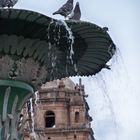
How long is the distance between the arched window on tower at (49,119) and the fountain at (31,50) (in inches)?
1502

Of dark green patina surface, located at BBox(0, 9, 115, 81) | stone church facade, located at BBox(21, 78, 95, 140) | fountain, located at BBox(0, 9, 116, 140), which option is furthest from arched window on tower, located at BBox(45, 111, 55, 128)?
fountain, located at BBox(0, 9, 116, 140)

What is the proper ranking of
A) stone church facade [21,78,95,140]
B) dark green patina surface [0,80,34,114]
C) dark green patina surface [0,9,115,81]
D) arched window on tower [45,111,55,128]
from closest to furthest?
dark green patina surface [0,9,115,81]
dark green patina surface [0,80,34,114]
stone church facade [21,78,95,140]
arched window on tower [45,111,55,128]

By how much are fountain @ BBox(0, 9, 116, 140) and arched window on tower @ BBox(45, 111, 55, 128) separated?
1502 inches

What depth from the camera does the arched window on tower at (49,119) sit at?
48.4m

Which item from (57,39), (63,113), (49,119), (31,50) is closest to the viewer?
(57,39)

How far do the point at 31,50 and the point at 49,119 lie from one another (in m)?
39.6

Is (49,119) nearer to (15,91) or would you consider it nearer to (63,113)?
(63,113)

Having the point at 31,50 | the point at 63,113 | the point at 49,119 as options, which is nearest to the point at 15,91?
the point at 31,50

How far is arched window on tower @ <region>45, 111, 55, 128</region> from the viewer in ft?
159

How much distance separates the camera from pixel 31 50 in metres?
9.73

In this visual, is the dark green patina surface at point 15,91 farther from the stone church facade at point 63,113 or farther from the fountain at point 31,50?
the stone church facade at point 63,113

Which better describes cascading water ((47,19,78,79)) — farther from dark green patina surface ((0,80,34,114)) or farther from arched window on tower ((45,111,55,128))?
arched window on tower ((45,111,55,128))

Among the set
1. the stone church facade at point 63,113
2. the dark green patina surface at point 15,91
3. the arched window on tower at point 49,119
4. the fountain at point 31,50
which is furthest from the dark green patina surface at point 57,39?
the arched window on tower at point 49,119

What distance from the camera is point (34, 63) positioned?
988 cm
